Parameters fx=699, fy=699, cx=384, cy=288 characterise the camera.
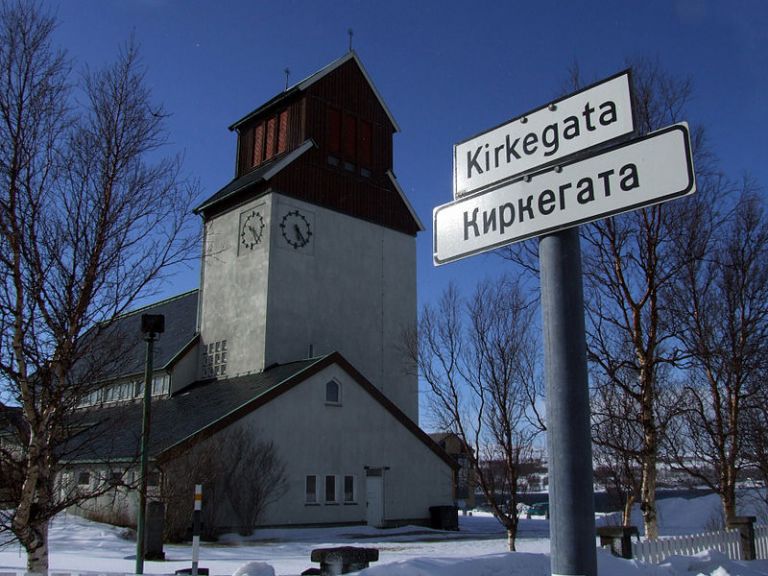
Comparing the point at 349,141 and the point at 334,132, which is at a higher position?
the point at 334,132

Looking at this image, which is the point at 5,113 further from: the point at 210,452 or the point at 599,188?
the point at 210,452

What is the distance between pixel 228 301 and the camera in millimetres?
35031

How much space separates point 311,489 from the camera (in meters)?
27.4

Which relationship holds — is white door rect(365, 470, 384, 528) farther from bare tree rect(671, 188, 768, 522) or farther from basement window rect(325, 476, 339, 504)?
bare tree rect(671, 188, 768, 522)

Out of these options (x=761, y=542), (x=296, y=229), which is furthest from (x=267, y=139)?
(x=761, y=542)

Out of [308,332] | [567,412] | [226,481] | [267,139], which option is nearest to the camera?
[567,412]

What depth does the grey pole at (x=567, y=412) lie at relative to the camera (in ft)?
9.74

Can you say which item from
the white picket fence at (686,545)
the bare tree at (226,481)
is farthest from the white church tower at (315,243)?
the white picket fence at (686,545)

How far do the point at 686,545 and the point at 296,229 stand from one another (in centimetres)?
2531

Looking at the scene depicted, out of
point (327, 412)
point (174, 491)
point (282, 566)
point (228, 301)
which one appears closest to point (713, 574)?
point (282, 566)

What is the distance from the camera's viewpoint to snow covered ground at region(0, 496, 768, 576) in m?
8.85

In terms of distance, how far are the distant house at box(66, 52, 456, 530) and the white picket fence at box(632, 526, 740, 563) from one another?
16250 mm

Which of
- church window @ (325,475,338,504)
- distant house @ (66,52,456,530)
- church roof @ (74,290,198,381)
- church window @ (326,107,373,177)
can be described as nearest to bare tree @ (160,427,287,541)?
distant house @ (66,52,456,530)

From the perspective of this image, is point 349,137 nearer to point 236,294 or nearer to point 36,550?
point 236,294
